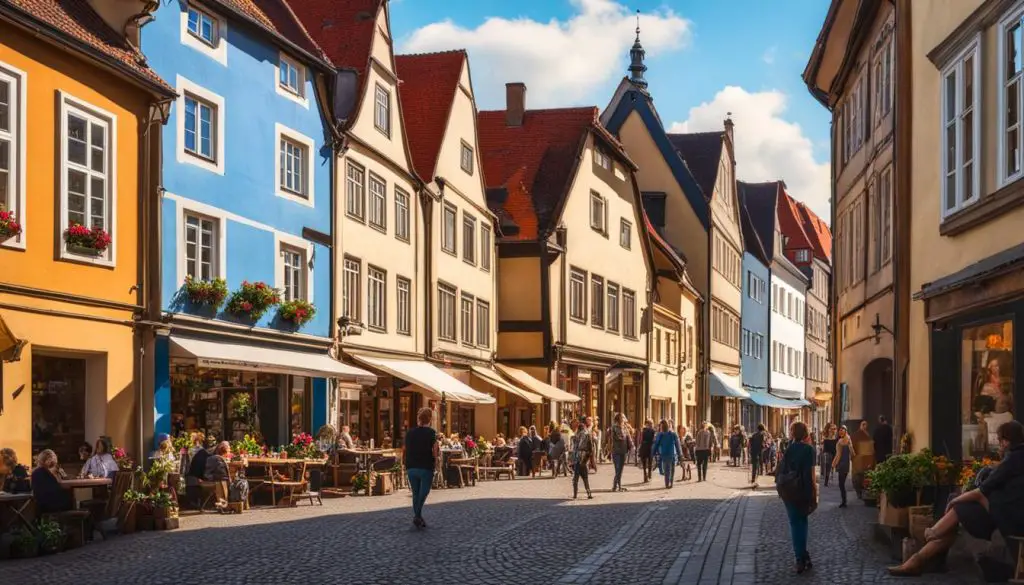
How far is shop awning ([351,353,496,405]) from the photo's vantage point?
3144 cm

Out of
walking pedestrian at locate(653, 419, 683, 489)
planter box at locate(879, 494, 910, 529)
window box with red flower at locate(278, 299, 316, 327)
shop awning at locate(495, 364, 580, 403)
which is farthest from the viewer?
shop awning at locate(495, 364, 580, 403)

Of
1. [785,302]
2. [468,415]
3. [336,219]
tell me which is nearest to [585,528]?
[336,219]

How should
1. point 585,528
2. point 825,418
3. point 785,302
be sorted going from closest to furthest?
1. point 585,528
2. point 785,302
3. point 825,418

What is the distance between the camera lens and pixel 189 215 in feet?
81.1

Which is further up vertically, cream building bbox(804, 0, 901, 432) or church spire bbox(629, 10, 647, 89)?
church spire bbox(629, 10, 647, 89)

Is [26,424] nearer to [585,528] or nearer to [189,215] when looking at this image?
[189,215]

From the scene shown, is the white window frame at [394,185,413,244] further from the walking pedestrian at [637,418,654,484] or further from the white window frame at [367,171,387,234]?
the walking pedestrian at [637,418,654,484]

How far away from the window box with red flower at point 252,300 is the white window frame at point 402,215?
7615 millimetres

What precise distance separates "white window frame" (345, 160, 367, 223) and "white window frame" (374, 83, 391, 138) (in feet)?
4.59

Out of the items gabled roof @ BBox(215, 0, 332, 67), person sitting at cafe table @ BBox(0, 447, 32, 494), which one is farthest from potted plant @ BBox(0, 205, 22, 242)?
gabled roof @ BBox(215, 0, 332, 67)

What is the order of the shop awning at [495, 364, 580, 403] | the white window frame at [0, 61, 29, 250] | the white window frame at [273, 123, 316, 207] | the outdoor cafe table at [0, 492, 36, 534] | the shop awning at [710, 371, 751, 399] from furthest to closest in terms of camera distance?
the shop awning at [710, 371, 751, 399] → the shop awning at [495, 364, 580, 403] → the white window frame at [273, 123, 316, 207] → the white window frame at [0, 61, 29, 250] → the outdoor cafe table at [0, 492, 36, 534]

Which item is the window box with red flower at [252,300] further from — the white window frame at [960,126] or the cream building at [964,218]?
the white window frame at [960,126]

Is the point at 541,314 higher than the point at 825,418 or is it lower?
higher

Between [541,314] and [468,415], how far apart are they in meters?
3.98
